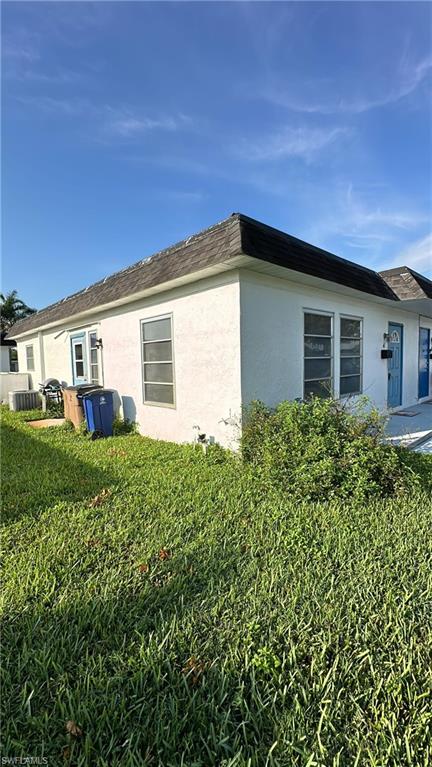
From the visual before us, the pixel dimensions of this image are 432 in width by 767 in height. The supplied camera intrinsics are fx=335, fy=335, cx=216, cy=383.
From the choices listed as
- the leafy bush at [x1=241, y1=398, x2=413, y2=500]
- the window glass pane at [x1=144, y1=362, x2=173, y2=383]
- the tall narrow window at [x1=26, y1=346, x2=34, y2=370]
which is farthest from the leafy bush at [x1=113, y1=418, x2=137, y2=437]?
the tall narrow window at [x1=26, y1=346, x2=34, y2=370]

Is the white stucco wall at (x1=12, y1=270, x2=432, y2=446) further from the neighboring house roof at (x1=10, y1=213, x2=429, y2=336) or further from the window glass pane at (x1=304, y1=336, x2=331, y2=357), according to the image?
the neighboring house roof at (x1=10, y1=213, x2=429, y2=336)

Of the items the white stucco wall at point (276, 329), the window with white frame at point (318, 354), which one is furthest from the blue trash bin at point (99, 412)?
the window with white frame at point (318, 354)

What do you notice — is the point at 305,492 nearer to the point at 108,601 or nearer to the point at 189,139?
the point at 108,601

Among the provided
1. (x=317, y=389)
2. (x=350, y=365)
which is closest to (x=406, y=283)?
(x=350, y=365)

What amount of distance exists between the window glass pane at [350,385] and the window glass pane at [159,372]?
13.0 ft

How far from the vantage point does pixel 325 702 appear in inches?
60.7

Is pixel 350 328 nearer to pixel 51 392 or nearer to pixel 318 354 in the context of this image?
pixel 318 354

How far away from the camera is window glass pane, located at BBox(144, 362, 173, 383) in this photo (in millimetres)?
6927

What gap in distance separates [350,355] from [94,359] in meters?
7.20

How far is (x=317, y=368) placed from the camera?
23.0 ft

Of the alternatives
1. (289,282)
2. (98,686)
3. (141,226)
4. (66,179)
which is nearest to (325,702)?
(98,686)

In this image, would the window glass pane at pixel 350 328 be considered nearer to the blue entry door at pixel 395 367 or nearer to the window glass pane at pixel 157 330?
the blue entry door at pixel 395 367

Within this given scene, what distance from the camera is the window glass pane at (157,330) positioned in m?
6.90

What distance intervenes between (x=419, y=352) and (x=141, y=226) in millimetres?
10780
